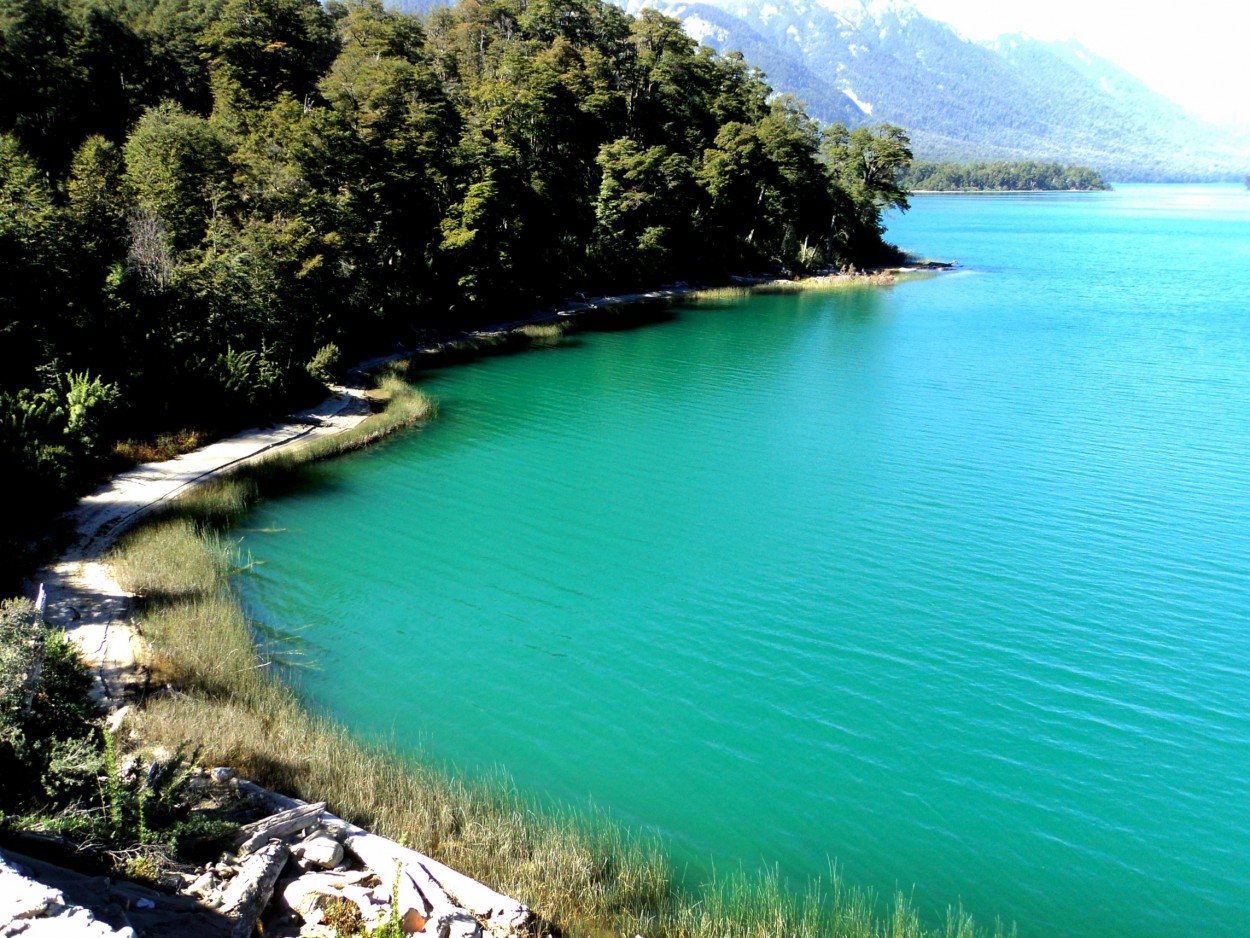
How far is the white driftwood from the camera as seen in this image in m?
8.73

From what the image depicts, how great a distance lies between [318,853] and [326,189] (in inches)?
1322

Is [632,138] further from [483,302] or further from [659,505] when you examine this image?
[659,505]

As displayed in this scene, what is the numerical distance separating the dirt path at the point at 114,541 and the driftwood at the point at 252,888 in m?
4.99

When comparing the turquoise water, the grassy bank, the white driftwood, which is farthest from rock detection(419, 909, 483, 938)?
the turquoise water

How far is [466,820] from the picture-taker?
10.8 metres

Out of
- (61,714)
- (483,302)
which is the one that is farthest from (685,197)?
(61,714)

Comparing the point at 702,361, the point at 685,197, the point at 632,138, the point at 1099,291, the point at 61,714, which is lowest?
the point at 61,714

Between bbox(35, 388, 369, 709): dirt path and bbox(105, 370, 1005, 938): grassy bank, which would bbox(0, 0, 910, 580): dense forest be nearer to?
Answer: bbox(35, 388, 369, 709): dirt path

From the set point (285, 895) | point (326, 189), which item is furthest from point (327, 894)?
point (326, 189)

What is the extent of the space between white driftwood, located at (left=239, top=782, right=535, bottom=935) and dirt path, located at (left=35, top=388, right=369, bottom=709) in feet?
16.4

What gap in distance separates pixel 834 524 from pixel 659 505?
4796 millimetres

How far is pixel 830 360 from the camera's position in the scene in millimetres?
44031

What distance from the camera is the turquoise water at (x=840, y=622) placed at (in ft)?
38.8

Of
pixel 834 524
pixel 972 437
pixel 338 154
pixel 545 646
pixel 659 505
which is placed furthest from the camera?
pixel 338 154
